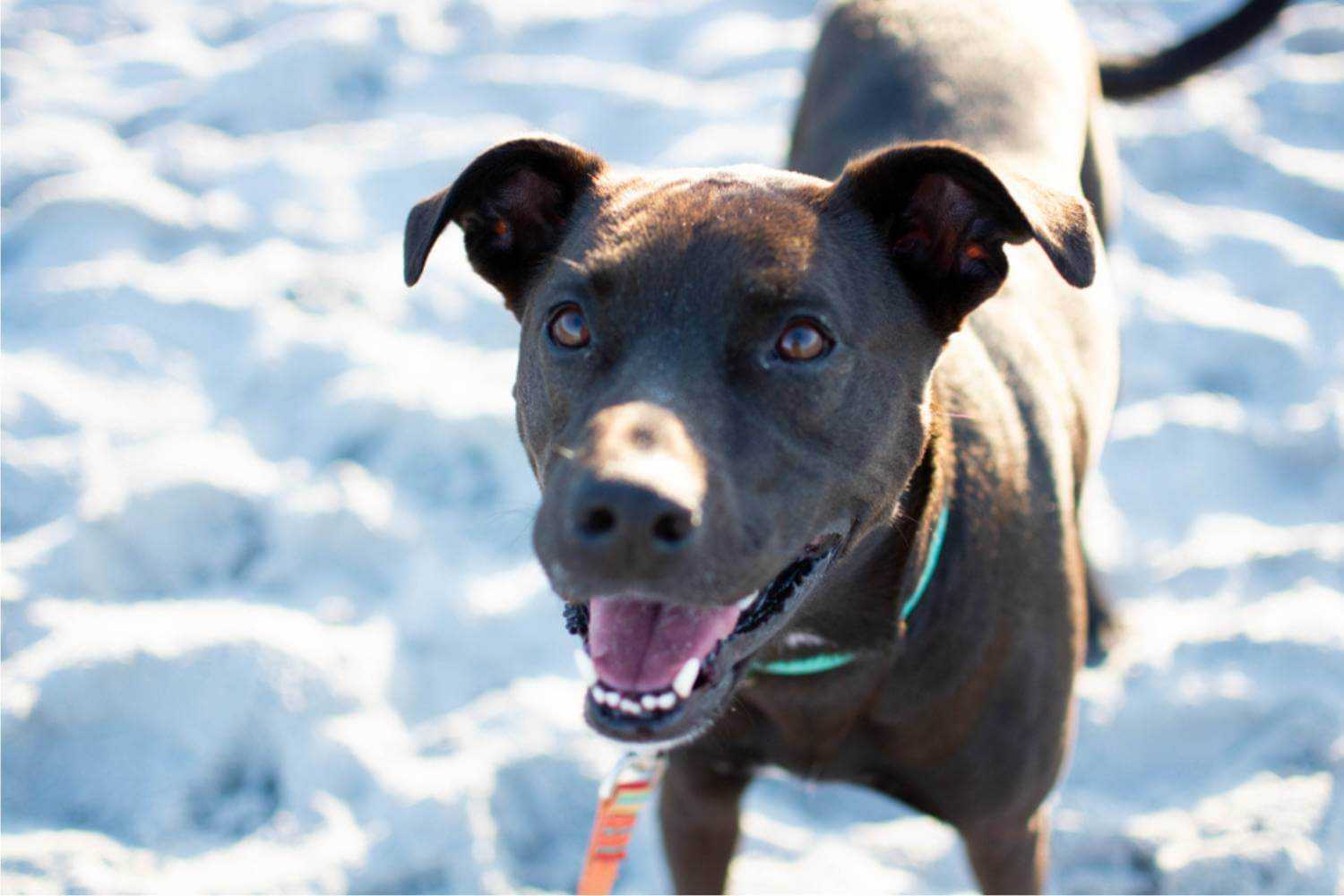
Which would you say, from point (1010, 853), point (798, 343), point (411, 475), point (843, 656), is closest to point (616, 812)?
point (843, 656)

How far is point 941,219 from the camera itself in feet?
7.46

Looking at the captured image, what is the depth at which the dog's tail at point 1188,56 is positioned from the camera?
4180mm

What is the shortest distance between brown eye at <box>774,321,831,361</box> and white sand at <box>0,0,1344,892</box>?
5.03ft

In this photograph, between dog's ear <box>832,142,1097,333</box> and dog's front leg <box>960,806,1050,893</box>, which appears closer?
dog's ear <box>832,142,1097,333</box>

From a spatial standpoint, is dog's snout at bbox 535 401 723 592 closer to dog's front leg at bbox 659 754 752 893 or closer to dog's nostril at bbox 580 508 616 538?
dog's nostril at bbox 580 508 616 538

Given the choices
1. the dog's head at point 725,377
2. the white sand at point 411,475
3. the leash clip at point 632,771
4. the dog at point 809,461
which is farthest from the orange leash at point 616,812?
the dog's head at point 725,377

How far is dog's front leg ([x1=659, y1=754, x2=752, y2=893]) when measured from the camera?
2672mm

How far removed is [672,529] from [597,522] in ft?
0.35

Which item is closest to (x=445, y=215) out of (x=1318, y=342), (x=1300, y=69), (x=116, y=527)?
(x=116, y=527)

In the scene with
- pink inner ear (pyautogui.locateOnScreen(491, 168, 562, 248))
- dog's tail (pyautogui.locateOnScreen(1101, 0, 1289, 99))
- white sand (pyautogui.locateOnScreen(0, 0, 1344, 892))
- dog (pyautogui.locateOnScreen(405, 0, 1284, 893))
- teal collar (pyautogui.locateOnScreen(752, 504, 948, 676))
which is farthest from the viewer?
dog's tail (pyautogui.locateOnScreen(1101, 0, 1289, 99))

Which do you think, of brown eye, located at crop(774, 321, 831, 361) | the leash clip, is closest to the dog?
brown eye, located at crop(774, 321, 831, 361)

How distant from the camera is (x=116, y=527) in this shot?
3.50 metres

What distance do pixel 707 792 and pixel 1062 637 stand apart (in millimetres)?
834

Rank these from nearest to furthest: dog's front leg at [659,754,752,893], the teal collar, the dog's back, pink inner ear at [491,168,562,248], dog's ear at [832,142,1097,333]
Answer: dog's ear at [832,142,1097,333] < the teal collar < pink inner ear at [491,168,562,248] < dog's front leg at [659,754,752,893] < the dog's back
